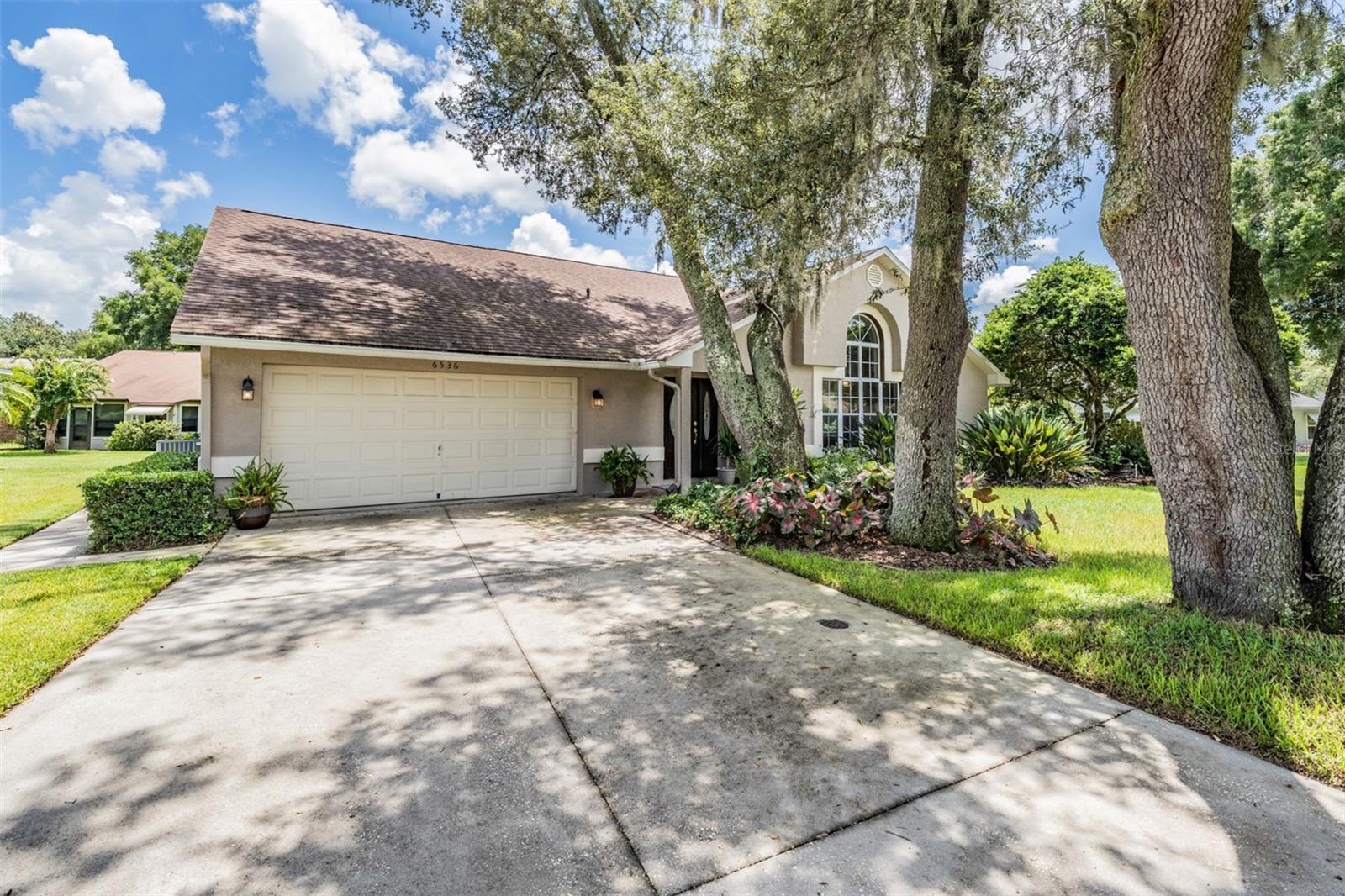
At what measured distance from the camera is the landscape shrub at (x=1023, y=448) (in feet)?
41.6

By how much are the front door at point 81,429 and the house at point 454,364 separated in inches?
848

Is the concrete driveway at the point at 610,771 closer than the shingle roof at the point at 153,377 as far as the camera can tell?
Yes

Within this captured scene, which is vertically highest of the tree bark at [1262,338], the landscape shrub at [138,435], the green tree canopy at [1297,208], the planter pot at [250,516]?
the green tree canopy at [1297,208]

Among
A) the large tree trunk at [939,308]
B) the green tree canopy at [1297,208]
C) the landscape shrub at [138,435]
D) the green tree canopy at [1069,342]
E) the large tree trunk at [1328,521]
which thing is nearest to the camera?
the large tree trunk at [1328,521]

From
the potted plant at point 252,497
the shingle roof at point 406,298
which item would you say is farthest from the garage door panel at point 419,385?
the potted plant at point 252,497

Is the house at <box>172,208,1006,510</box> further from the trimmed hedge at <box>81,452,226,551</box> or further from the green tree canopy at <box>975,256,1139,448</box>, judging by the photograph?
the green tree canopy at <box>975,256,1139,448</box>

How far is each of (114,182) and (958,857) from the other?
25152mm

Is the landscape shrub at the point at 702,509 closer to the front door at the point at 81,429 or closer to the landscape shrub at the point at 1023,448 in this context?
the landscape shrub at the point at 1023,448

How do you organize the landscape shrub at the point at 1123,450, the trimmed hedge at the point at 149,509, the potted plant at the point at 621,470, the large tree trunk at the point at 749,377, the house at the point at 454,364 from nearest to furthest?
the trimmed hedge at the point at 149,509, the large tree trunk at the point at 749,377, the house at the point at 454,364, the potted plant at the point at 621,470, the landscape shrub at the point at 1123,450

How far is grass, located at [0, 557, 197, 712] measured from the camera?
Answer: 140 inches

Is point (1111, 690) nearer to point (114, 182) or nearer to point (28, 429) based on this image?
point (114, 182)

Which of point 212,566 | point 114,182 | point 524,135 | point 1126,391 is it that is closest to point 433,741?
point 212,566

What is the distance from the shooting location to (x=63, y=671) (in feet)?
11.7

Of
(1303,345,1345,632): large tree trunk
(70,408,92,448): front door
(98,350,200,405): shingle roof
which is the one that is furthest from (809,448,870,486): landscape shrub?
(70,408,92,448): front door
